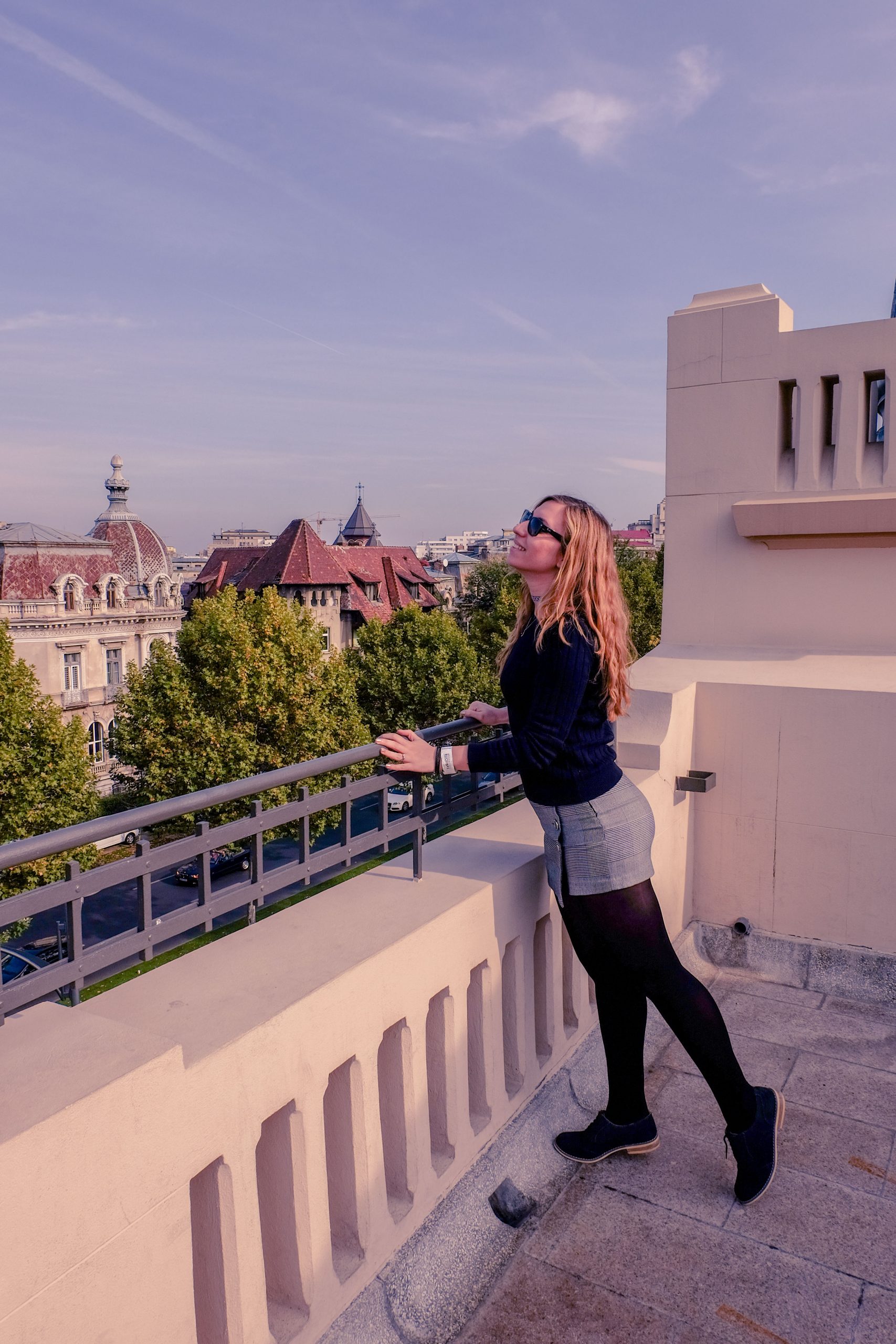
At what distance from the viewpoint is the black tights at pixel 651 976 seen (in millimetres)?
2934

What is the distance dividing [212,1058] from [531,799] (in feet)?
4.32

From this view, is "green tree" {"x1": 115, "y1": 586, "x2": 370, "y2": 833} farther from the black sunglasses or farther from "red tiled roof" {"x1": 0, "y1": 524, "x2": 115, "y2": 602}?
the black sunglasses

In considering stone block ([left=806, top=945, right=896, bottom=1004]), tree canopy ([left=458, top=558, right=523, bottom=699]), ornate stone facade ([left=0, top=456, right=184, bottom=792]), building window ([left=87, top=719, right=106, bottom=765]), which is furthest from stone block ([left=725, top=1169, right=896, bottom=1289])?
building window ([left=87, top=719, right=106, bottom=765])

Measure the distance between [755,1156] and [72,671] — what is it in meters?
47.0

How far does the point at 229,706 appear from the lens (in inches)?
1048

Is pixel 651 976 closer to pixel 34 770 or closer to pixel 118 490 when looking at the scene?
pixel 34 770

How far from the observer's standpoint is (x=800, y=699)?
16.0 ft

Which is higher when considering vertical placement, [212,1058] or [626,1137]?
[212,1058]

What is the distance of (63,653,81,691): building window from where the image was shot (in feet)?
148

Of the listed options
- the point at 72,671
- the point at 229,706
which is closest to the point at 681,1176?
the point at 229,706

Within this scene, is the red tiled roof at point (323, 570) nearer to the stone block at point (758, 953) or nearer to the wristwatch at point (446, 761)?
the stone block at point (758, 953)

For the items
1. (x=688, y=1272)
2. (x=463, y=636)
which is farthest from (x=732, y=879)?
(x=463, y=636)

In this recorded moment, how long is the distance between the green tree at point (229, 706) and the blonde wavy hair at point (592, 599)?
72.8 ft

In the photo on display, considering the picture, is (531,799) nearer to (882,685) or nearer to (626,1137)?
(626,1137)
